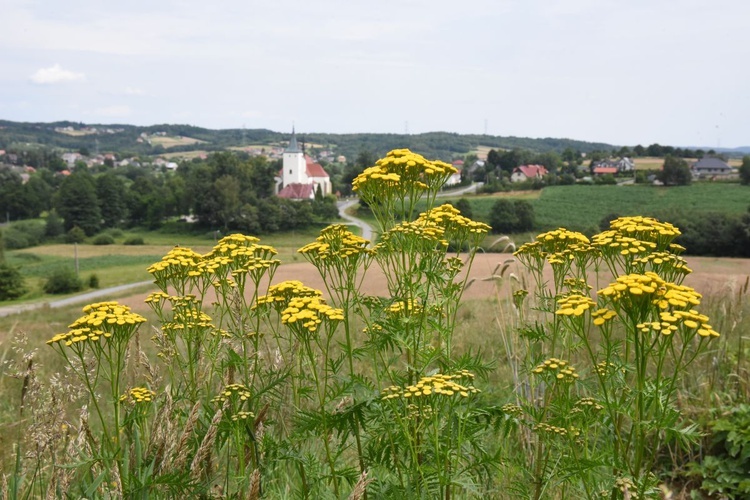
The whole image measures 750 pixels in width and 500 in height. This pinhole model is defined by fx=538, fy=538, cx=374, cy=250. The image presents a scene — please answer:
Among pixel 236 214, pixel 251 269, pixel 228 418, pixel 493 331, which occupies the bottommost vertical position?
pixel 236 214

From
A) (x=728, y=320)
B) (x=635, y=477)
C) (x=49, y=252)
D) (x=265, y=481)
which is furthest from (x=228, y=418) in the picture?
(x=49, y=252)

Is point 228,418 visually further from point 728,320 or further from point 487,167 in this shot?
point 487,167

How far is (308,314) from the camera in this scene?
129 inches

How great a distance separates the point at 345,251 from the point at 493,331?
8402 mm

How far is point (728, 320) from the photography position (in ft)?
28.4

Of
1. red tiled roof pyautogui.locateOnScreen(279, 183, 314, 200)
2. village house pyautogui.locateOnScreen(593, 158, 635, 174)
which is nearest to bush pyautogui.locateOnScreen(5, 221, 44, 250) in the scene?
red tiled roof pyautogui.locateOnScreen(279, 183, 314, 200)

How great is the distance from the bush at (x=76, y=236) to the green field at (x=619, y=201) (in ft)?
283

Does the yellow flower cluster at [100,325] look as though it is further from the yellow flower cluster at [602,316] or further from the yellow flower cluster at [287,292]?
the yellow flower cluster at [602,316]

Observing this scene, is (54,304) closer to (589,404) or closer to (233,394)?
(233,394)

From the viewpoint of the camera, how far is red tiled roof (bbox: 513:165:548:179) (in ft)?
318

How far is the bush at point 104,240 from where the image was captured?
114863mm

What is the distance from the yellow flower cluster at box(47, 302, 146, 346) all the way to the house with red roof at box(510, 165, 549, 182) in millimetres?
94850

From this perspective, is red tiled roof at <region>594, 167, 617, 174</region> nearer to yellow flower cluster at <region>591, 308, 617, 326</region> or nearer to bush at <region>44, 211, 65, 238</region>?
yellow flower cluster at <region>591, 308, 617, 326</region>

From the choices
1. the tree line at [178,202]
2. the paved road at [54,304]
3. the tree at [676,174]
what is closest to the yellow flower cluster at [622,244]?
the paved road at [54,304]
